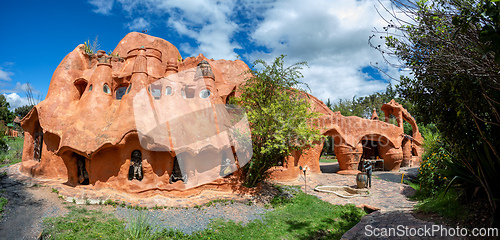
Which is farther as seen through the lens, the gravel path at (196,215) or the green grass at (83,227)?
the gravel path at (196,215)

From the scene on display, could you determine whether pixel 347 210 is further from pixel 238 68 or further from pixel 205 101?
pixel 238 68

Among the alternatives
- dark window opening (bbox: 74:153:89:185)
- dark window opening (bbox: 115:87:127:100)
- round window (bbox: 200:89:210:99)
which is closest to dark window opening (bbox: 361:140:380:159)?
round window (bbox: 200:89:210:99)

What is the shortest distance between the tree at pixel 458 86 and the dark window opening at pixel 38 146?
53.1 ft

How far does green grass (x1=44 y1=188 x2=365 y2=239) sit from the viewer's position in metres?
6.76

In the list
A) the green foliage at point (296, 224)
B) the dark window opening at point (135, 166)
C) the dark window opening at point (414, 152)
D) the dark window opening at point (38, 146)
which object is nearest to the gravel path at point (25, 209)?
the dark window opening at point (135, 166)

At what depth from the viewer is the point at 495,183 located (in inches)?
194

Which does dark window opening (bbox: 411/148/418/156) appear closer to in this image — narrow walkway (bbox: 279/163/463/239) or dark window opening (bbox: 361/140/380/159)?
dark window opening (bbox: 361/140/380/159)

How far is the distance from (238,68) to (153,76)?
20.4 feet

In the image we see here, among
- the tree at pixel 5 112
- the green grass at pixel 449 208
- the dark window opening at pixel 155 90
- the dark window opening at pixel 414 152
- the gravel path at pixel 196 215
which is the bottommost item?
the gravel path at pixel 196 215

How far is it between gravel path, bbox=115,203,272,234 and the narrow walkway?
3935 mm

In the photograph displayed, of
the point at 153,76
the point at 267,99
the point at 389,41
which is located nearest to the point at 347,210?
the point at 267,99

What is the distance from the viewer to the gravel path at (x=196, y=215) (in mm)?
8172

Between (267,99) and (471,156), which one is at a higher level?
(267,99)

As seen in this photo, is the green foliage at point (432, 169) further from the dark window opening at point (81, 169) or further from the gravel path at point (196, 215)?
the dark window opening at point (81, 169)
